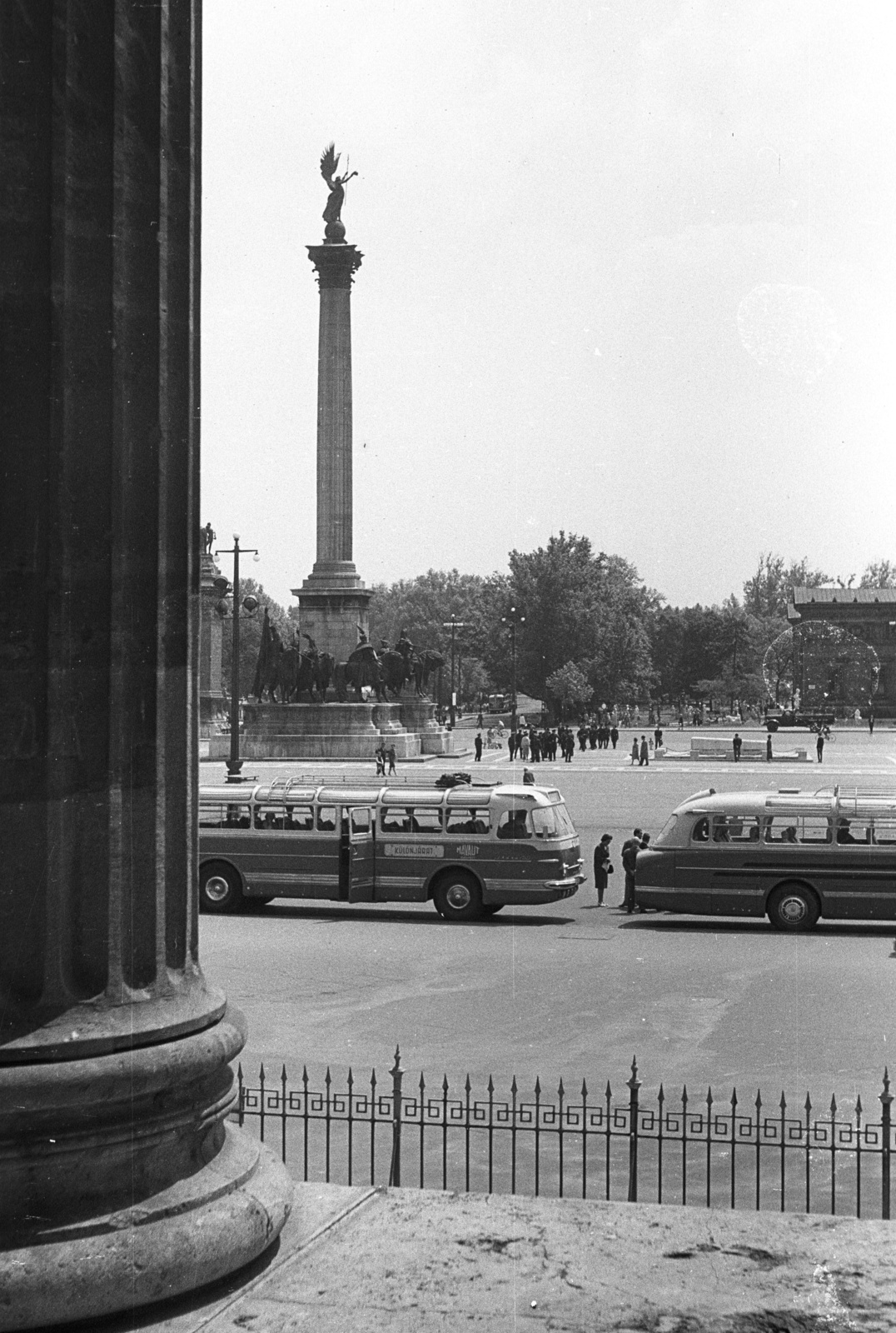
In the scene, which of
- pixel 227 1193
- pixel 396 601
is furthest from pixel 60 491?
pixel 396 601

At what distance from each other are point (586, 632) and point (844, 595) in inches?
1520

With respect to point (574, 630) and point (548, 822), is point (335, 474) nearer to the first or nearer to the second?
point (548, 822)

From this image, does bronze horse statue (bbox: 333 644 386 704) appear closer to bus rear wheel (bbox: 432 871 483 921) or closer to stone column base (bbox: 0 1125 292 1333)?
bus rear wheel (bbox: 432 871 483 921)

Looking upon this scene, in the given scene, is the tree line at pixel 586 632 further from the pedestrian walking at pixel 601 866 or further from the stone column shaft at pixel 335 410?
the pedestrian walking at pixel 601 866

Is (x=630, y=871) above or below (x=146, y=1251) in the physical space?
below

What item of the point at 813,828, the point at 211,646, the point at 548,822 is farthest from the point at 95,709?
the point at 211,646

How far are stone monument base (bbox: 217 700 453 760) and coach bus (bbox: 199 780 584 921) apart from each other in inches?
1496

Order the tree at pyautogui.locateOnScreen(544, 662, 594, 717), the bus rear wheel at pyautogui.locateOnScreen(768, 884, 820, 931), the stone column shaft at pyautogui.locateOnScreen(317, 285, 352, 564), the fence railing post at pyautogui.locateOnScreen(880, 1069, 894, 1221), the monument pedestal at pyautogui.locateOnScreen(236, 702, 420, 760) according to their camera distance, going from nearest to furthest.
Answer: the fence railing post at pyautogui.locateOnScreen(880, 1069, 894, 1221) → the bus rear wheel at pyautogui.locateOnScreen(768, 884, 820, 931) → the monument pedestal at pyautogui.locateOnScreen(236, 702, 420, 760) → the stone column shaft at pyautogui.locateOnScreen(317, 285, 352, 564) → the tree at pyautogui.locateOnScreen(544, 662, 594, 717)

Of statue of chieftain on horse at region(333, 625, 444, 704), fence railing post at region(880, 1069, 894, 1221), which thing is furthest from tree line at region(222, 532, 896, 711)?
fence railing post at region(880, 1069, 894, 1221)

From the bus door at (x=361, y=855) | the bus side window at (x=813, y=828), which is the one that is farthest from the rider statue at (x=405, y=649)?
the bus side window at (x=813, y=828)

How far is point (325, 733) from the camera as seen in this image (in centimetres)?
6206

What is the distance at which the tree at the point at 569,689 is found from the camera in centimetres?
10688

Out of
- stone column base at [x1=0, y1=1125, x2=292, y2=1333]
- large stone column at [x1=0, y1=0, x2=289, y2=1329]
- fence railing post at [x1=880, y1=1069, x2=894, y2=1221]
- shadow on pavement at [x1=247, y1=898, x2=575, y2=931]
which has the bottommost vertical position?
shadow on pavement at [x1=247, y1=898, x2=575, y2=931]

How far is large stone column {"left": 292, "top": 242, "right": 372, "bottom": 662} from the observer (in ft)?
208
